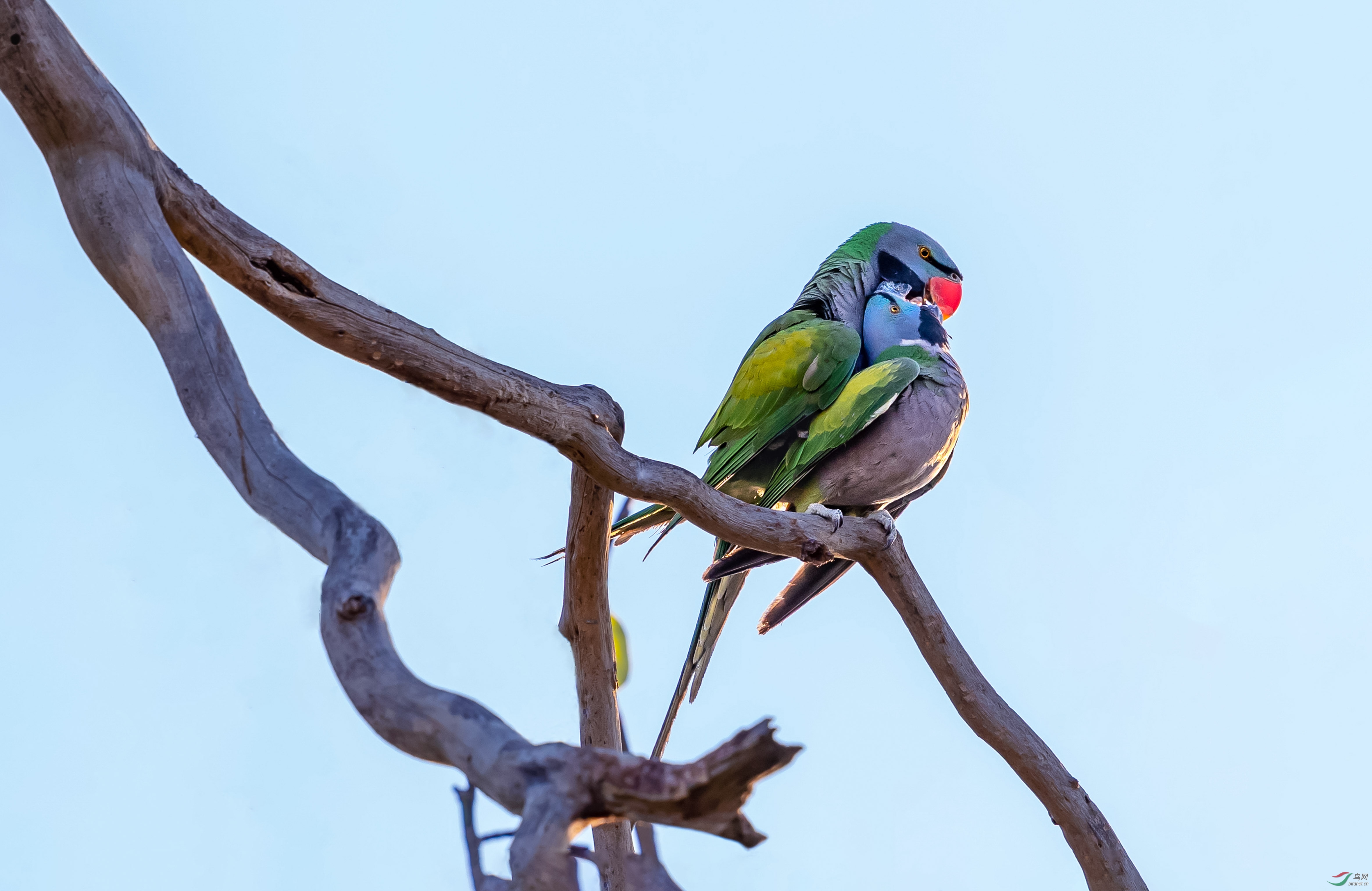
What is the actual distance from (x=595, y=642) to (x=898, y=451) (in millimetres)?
1194

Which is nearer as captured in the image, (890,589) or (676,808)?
(676,808)

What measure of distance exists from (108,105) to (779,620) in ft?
8.57

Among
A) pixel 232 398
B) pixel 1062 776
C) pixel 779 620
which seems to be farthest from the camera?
pixel 779 620

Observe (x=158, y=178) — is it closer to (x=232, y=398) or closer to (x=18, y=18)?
(x=18, y=18)

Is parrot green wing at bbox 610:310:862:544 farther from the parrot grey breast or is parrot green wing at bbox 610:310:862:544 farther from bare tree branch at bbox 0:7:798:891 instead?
bare tree branch at bbox 0:7:798:891

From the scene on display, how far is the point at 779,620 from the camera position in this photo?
3967 millimetres

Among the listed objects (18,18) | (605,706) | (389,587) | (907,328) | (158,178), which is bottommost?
(389,587)

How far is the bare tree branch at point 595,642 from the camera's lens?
3.39 meters

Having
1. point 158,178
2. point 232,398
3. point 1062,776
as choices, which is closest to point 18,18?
point 158,178

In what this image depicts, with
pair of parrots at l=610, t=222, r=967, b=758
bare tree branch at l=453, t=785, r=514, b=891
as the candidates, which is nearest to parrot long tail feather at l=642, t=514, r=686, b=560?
pair of parrots at l=610, t=222, r=967, b=758

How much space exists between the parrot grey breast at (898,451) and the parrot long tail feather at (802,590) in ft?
0.76

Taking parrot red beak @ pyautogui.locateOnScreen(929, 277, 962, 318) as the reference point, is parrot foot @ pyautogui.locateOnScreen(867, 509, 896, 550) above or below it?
below

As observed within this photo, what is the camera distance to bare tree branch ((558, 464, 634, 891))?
11.1 feet

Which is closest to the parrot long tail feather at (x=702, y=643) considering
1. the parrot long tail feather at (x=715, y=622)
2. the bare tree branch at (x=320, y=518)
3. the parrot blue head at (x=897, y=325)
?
the parrot long tail feather at (x=715, y=622)
